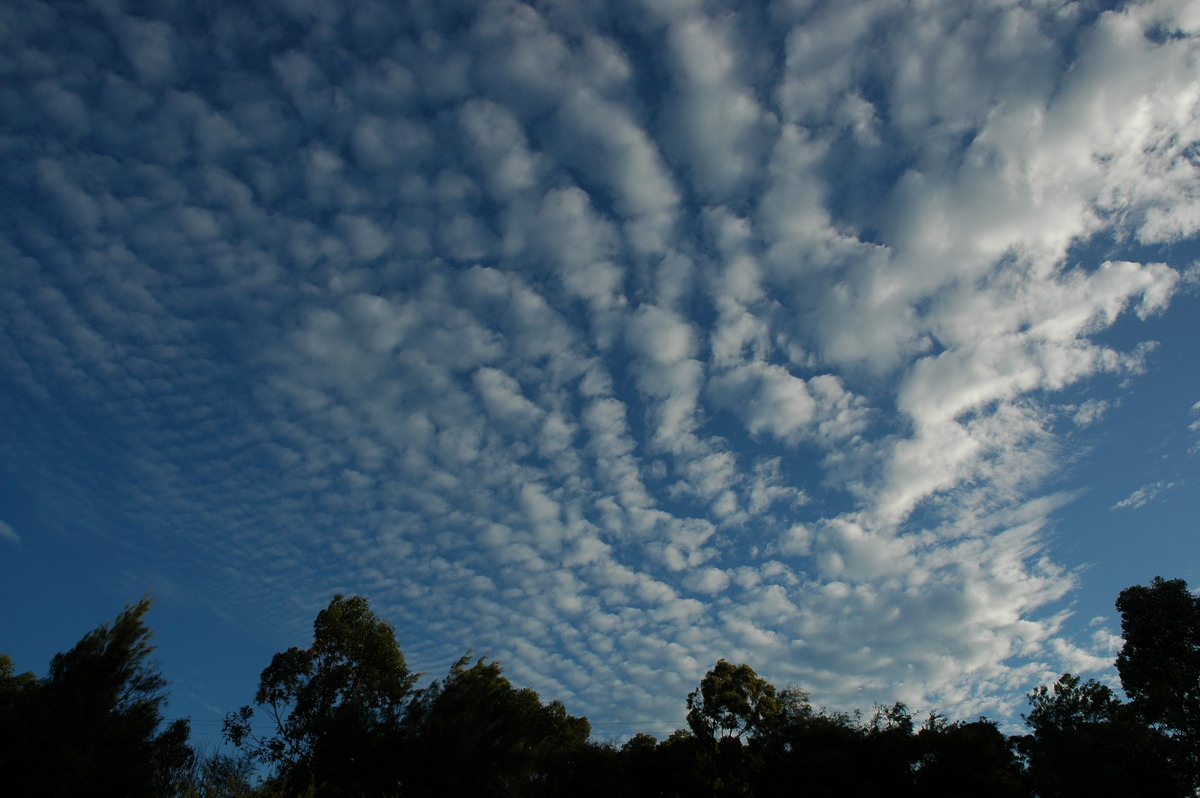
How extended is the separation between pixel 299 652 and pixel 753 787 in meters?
27.9

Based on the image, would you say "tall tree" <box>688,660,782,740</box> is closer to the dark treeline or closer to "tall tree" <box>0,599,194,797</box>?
the dark treeline

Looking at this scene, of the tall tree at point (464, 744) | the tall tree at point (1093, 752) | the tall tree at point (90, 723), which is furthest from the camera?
the tall tree at point (1093, 752)

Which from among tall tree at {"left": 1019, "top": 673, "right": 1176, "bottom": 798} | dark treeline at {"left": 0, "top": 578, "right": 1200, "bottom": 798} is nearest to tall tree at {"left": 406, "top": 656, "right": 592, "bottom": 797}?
dark treeline at {"left": 0, "top": 578, "right": 1200, "bottom": 798}

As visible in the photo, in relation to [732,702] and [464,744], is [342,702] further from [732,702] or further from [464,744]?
[732,702]

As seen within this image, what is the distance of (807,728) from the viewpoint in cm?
3941

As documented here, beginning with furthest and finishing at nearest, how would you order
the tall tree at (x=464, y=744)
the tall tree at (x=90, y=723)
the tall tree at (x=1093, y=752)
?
the tall tree at (x=1093, y=752), the tall tree at (x=464, y=744), the tall tree at (x=90, y=723)

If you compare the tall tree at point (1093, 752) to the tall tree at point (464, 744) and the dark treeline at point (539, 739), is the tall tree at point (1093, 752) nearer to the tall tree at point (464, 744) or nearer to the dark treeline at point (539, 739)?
the dark treeline at point (539, 739)

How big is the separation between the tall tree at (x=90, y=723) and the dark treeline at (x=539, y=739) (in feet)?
0.16

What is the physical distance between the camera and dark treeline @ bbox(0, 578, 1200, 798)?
20.1 m

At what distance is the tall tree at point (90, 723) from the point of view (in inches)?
729

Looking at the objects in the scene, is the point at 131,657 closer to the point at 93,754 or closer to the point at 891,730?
the point at 93,754

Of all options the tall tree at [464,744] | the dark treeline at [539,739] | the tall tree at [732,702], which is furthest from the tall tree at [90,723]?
the tall tree at [732,702]

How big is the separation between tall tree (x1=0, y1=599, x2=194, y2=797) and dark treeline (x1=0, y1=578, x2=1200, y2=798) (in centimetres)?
5

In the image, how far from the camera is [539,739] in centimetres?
4209
